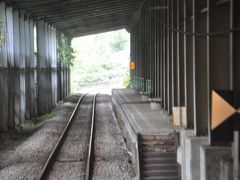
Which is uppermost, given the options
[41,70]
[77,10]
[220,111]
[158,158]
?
[77,10]

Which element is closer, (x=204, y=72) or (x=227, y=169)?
(x=227, y=169)

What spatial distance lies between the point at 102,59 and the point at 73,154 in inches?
2602

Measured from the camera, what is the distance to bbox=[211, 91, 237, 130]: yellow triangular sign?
5031 mm

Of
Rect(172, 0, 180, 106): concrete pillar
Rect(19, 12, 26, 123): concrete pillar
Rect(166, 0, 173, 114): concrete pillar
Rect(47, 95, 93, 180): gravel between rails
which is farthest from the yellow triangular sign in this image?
Rect(19, 12, 26, 123): concrete pillar

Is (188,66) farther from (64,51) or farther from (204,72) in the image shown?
(64,51)

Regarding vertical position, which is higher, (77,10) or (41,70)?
(77,10)

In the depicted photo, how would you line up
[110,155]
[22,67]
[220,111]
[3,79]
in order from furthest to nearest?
[22,67] → [3,79] → [110,155] → [220,111]

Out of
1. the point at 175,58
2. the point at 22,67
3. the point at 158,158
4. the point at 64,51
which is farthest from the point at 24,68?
the point at 64,51

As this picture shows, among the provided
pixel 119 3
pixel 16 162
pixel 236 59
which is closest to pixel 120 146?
pixel 16 162

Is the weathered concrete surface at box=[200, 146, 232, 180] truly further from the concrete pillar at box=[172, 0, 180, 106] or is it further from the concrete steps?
the concrete pillar at box=[172, 0, 180, 106]

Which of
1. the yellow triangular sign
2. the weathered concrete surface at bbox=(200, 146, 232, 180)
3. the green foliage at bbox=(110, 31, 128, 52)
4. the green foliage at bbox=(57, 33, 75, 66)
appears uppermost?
the green foliage at bbox=(110, 31, 128, 52)

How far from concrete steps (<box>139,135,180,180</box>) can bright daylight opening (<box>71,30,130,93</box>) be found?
57170 mm

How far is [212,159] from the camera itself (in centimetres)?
695

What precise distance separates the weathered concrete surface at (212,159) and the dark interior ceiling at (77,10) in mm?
12024
